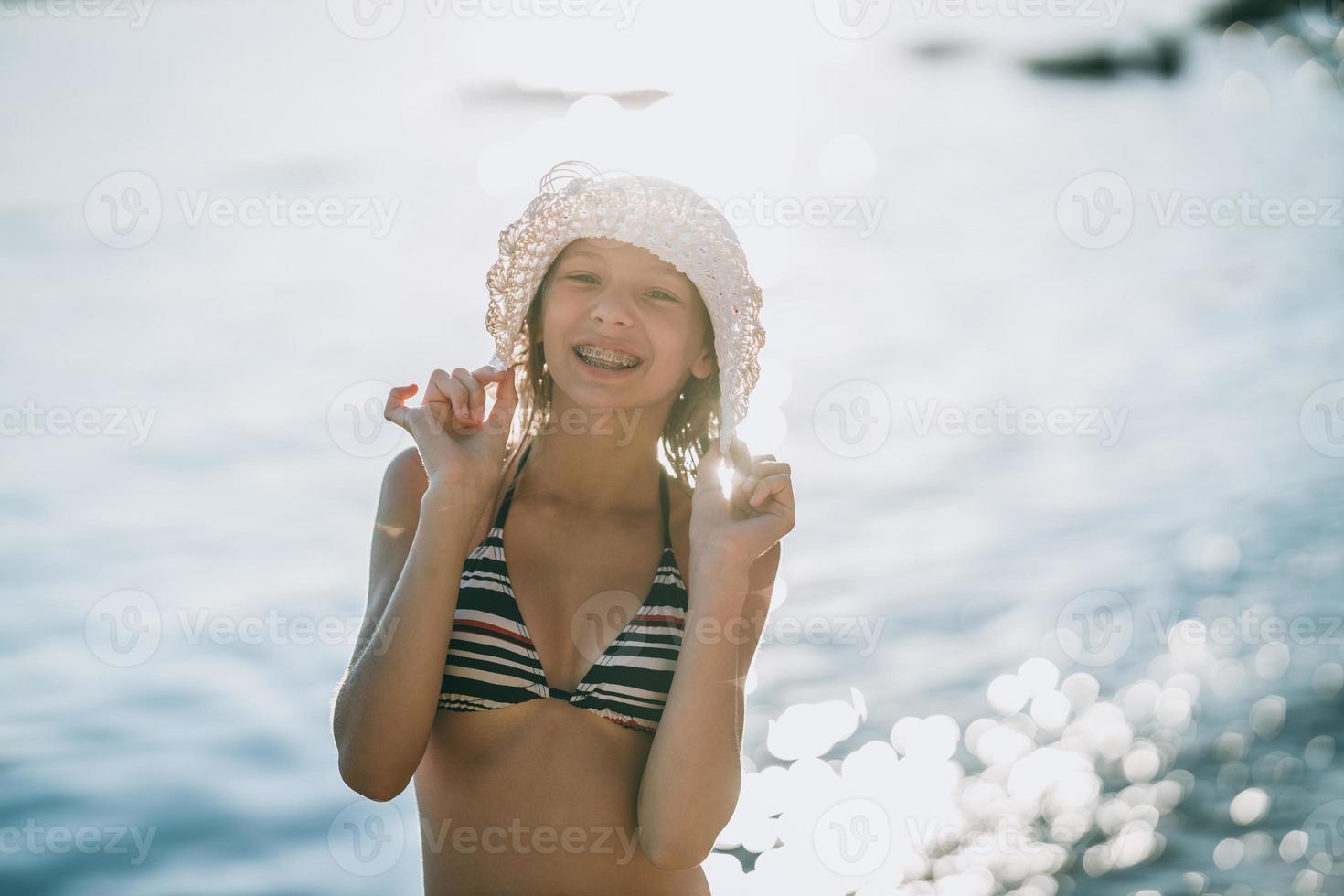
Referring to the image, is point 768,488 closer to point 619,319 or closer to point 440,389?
point 619,319

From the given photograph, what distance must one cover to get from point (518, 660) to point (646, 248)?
124 cm

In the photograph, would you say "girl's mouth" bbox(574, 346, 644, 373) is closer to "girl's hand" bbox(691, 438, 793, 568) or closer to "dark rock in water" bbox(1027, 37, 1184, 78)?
"girl's hand" bbox(691, 438, 793, 568)

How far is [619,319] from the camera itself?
3.41m

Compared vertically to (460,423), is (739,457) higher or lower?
lower

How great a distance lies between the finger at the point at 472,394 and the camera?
3.21m

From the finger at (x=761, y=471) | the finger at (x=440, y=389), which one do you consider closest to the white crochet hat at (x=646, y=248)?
the finger at (x=761, y=471)

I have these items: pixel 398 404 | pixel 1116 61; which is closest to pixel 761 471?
pixel 398 404

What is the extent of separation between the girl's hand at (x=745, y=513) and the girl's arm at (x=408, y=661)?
2.03 ft

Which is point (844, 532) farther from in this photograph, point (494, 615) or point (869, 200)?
point (494, 615)

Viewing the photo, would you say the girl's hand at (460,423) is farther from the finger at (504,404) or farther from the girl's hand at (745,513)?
the girl's hand at (745,513)

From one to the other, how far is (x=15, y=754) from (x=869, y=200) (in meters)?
12.4

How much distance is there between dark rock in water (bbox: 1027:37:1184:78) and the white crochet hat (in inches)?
697

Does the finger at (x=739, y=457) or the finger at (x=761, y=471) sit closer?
the finger at (x=761, y=471)

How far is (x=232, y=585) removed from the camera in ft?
33.6
